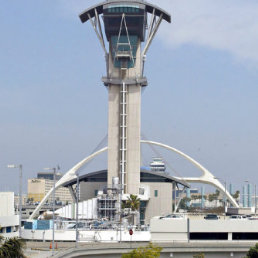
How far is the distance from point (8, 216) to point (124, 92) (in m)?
49.5

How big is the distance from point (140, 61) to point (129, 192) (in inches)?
1193

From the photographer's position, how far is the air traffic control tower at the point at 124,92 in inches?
5428

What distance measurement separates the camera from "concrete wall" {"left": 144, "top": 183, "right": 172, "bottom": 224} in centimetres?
14525

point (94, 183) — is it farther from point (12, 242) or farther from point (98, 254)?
point (12, 242)

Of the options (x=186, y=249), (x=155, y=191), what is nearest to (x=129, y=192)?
(x=155, y=191)

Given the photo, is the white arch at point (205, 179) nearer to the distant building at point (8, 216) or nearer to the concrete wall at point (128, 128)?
the concrete wall at point (128, 128)

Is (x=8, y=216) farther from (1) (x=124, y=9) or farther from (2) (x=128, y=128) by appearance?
(1) (x=124, y=9)

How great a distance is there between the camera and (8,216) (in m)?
97.4

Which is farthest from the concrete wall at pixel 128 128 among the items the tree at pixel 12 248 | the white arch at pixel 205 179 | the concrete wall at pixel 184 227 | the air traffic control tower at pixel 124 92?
the tree at pixel 12 248

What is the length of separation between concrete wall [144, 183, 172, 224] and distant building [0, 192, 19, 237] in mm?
49009

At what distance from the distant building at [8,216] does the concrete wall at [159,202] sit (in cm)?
4901

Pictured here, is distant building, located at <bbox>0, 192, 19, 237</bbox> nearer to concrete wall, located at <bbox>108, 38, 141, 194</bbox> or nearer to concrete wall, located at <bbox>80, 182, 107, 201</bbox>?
concrete wall, located at <bbox>108, 38, 141, 194</bbox>

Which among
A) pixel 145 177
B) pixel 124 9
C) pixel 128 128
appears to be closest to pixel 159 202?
pixel 145 177

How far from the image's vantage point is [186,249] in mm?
81188
